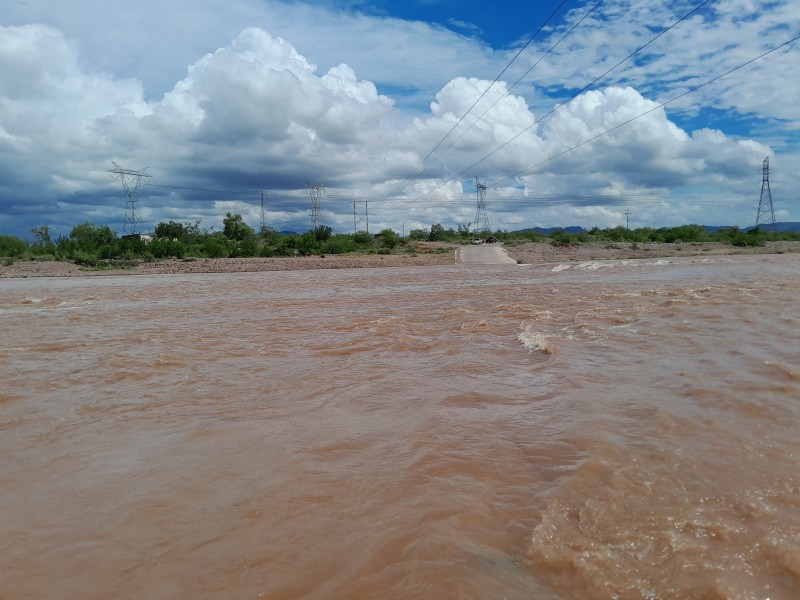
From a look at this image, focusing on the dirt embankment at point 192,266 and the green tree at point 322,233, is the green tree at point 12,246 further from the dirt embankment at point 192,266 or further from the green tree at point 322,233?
the green tree at point 322,233

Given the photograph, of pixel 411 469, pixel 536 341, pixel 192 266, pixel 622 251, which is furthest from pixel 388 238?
pixel 411 469

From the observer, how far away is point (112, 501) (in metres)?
3.51

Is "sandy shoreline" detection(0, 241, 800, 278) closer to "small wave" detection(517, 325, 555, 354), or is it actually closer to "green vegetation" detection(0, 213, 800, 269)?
"green vegetation" detection(0, 213, 800, 269)

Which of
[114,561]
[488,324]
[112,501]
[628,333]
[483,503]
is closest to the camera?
[114,561]

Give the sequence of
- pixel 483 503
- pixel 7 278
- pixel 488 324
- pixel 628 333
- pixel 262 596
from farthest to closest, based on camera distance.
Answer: pixel 7 278 → pixel 488 324 → pixel 628 333 → pixel 483 503 → pixel 262 596

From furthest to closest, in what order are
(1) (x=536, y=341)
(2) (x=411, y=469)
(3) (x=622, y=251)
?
(3) (x=622, y=251) → (1) (x=536, y=341) → (2) (x=411, y=469)

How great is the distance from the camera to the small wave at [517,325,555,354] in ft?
25.3

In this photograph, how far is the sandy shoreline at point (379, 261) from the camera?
3397 centimetres

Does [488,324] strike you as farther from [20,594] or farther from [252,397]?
[20,594]

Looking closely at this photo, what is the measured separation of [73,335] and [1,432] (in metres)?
6.43

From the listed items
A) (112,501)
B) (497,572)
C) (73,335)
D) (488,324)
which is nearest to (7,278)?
(73,335)

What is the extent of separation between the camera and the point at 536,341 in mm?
8305

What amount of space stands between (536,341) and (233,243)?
49.7 metres

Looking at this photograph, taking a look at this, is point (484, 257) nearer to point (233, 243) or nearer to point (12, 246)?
point (233, 243)
